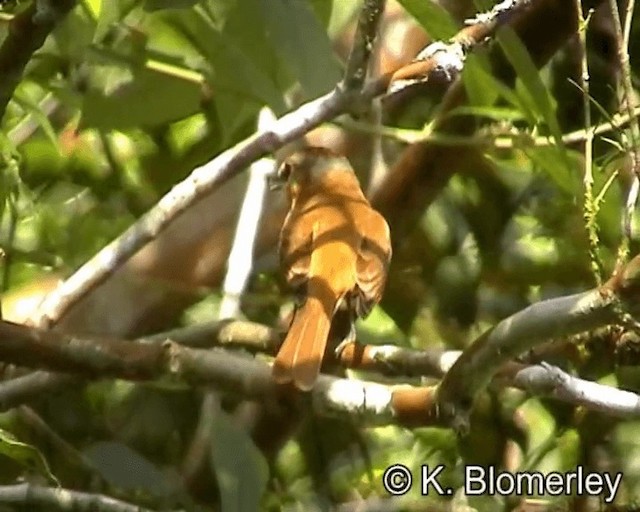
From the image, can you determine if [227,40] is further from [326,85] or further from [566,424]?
[566,424]

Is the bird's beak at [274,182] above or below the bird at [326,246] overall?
above

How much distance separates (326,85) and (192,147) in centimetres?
71

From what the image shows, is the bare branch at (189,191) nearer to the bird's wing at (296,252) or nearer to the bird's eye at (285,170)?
the bird's wing at (296,252)

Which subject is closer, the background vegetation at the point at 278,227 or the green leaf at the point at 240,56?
the green leaf at the point at 240,56

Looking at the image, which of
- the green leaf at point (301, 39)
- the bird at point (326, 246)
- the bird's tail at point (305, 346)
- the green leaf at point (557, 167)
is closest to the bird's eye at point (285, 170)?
the bird at point (326, 246)

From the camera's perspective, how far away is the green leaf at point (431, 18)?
1.04 m

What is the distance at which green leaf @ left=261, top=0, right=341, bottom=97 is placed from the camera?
1.06 metres

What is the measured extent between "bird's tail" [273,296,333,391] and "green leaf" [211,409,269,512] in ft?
0.27

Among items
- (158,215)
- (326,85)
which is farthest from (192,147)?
(326,85)

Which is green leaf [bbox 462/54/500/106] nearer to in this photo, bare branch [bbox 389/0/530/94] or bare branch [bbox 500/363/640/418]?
bare branch [bbox 389/0/530/94]

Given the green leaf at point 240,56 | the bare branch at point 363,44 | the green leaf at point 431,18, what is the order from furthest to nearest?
the green leaf at point 240,56, the green leaf at point 431,18, the bare branch at point 363,44

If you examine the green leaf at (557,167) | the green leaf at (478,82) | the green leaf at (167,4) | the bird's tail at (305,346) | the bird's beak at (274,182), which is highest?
the green leaf at (167,4)

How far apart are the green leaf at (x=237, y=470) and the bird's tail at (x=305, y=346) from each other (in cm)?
8

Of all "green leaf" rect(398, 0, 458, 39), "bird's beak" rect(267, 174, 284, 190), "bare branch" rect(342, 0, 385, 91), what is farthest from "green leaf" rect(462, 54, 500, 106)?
"bird's beak" rect(267, 174, 284, 190)
